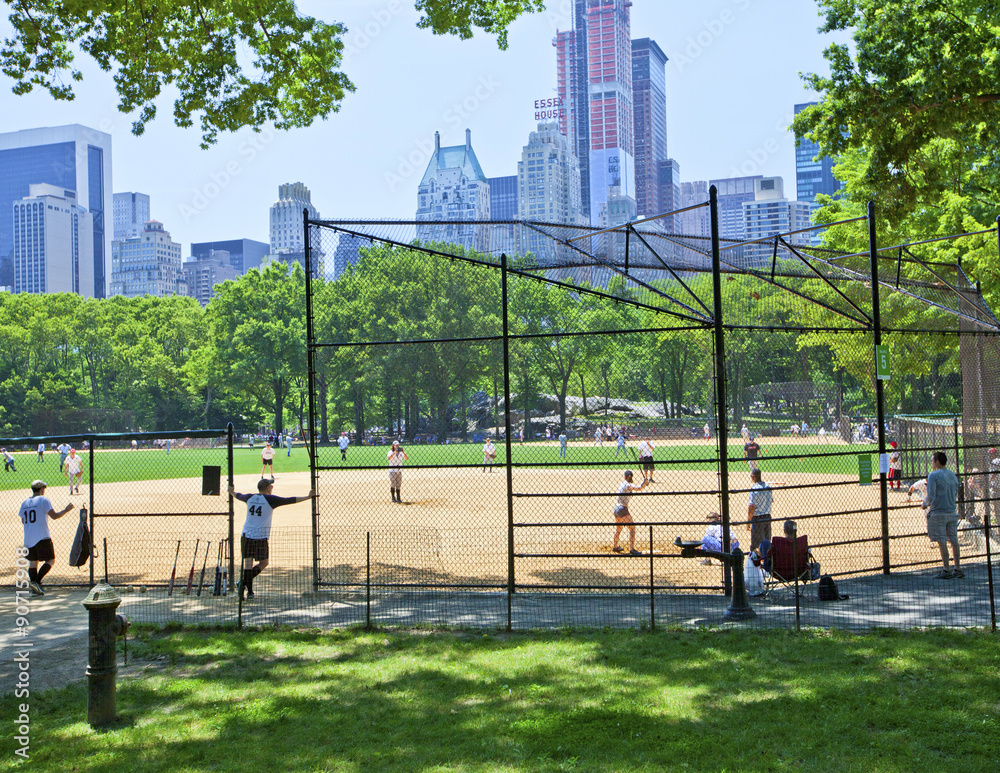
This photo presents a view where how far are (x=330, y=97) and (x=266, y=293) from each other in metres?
59.8

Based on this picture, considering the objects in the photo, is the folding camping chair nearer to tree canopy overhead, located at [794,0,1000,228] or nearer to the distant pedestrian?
the distant pedestrian

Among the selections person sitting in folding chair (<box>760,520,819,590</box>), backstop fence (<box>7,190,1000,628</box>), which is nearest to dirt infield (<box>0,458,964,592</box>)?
backstop fence (<box>7,190,1000,628</box>)

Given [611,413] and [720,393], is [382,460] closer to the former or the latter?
[611,413]

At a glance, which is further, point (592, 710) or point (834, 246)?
point (834, 246)

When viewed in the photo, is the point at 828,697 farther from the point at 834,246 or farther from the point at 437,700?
the point at 834,246

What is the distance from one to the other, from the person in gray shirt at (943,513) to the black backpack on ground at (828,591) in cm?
197

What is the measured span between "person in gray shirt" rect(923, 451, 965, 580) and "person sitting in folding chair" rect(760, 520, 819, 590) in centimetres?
188

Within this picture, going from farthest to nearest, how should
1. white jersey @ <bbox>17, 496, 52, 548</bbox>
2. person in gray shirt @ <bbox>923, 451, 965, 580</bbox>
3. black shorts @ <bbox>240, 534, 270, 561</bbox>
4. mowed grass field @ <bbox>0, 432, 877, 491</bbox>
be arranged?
mowed grass field @ <bbox>0, 432, 877, 491</bbox> → white jersey @ <bbox>17, 496, 52, 548</bbox> → person in gray shirt @ <bbox>923, 451, 965, 580</bbox> → black shorts @ <bbox>240, 534, 270, 561</bbox>

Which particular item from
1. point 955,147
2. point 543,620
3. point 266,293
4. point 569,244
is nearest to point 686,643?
point 543,620

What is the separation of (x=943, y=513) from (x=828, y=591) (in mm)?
2407

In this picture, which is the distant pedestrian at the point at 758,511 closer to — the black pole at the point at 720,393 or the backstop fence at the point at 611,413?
the backstop fence at the point at 611,413

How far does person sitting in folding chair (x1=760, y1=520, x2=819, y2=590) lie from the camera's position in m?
10.0

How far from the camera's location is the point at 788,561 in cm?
1015

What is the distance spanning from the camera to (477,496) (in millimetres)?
24906
